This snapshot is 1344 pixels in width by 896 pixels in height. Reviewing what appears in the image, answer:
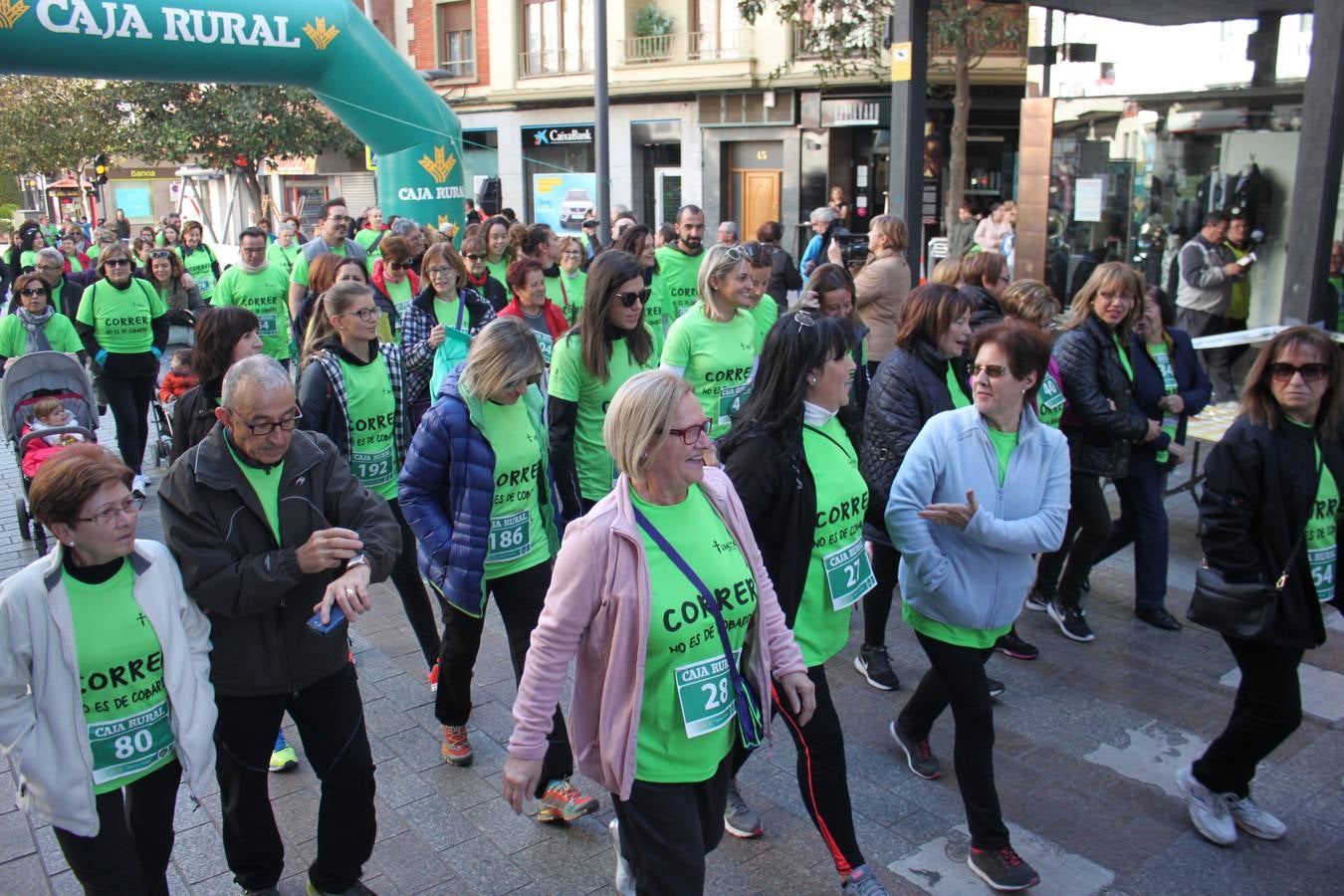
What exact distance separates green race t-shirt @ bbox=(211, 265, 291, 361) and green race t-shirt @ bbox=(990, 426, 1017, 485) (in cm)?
687

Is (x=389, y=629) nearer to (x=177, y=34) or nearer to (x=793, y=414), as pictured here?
(x=793, y=414)

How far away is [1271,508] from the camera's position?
144 inches

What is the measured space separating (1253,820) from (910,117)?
6779 mm

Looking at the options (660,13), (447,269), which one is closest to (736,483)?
(447,269)

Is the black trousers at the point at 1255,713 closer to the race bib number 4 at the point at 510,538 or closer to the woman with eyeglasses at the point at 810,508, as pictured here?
the woman with eyeglasses at the point at 810,508

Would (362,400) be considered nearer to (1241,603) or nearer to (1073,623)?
(1241,603)

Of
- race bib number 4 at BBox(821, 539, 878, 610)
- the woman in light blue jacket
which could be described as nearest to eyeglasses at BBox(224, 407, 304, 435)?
race bib number 4 at BBox(821, 539, 878, 610)

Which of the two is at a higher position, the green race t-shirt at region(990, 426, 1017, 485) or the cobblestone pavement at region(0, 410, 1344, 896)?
the green race t-shirt at region(990, 426, 1017, 485)

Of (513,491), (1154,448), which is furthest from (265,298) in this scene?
(1154,448)

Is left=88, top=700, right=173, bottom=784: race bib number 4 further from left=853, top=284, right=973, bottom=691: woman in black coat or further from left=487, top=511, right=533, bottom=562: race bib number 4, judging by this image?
left=853, top=284, right=973, bottom=691: woman in black coat

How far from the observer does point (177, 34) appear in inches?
395

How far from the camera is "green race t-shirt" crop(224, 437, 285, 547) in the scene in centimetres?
320

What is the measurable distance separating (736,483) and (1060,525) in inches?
44.5

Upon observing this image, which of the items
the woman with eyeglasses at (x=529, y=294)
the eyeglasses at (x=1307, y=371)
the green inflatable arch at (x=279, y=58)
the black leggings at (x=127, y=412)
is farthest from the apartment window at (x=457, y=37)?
the eyeglasses at (x=1307, y=371)
